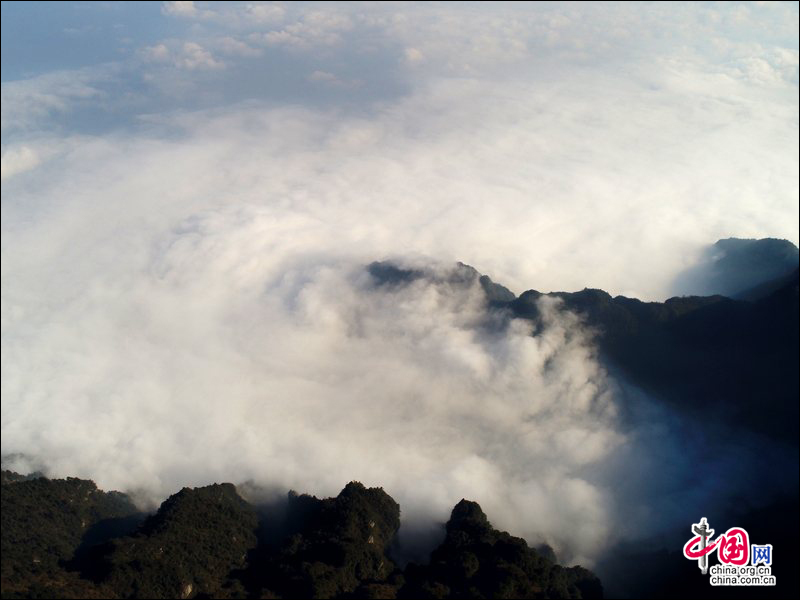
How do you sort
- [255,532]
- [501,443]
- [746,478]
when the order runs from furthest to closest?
1. [501,443]
2. [255,532]
3. [746,478]

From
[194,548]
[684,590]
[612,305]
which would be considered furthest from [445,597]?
[612,305]

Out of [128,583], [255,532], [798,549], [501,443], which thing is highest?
[128,583]

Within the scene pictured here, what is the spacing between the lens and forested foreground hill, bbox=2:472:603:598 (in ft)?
131

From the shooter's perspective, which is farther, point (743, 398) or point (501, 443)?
point (501, 443)

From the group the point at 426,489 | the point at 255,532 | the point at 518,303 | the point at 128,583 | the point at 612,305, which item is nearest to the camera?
the point at 128,583

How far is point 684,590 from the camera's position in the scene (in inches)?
1537

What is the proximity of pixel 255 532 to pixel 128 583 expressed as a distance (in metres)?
12.0

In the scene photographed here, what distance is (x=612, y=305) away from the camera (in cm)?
6544

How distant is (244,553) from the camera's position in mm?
47312

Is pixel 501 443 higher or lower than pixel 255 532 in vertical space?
lower

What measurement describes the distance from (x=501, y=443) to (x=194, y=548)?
99.8 ft

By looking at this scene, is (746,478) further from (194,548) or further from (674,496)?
(194,548)

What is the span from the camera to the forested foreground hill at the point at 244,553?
39.8m

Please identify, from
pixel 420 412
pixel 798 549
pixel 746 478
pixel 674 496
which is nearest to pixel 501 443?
pixel 420 412
